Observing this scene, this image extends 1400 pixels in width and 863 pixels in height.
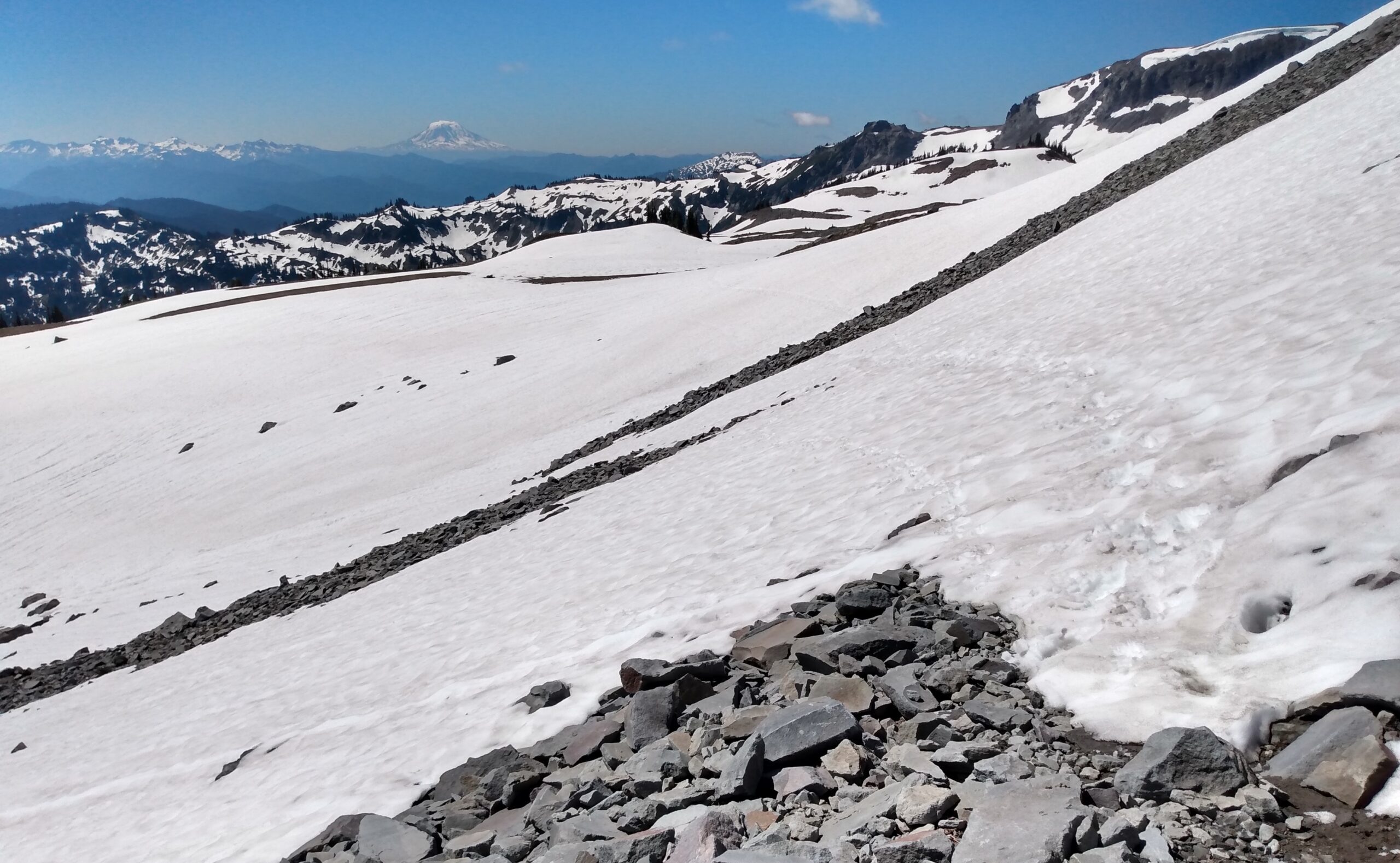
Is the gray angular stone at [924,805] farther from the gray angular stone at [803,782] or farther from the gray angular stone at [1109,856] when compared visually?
the gray angular stone at [1109,856]

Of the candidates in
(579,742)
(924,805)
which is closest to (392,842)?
(579,742)

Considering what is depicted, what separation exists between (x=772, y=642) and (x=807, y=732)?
2090mm

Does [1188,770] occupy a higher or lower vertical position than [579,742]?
higher

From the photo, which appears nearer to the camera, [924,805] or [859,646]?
[924,805]

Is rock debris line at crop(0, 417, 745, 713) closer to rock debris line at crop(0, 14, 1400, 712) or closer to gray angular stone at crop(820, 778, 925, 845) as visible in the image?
rock debris line at crop(0, 14, 1400, 712)

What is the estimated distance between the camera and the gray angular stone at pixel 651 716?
590cm

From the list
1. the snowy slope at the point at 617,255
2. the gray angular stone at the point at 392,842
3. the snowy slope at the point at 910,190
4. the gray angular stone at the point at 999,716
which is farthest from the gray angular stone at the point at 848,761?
the snowy slope at the point at 910,190

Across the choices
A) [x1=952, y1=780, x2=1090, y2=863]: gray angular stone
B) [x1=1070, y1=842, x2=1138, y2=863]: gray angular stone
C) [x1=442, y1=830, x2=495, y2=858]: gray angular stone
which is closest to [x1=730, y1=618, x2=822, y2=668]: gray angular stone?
[x1=442, y1=830, x2=495, y2=858]: gray angular stone

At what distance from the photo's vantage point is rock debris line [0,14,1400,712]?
58.5 feet

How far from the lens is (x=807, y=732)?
4.88 m

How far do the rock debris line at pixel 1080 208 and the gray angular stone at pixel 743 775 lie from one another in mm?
19337

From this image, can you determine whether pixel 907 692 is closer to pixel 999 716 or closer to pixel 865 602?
pixel 999 716

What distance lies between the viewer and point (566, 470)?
2275cm

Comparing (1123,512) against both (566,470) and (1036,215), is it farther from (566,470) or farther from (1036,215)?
(1036,215)
